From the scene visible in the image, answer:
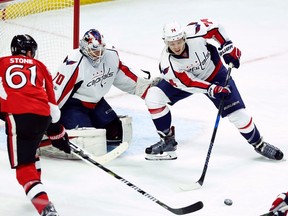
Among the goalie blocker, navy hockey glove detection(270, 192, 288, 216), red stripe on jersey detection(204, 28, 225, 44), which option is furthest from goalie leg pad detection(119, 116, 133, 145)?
navy hockey glove detection(270, 192, 288, 216)

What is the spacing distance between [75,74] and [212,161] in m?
0.83

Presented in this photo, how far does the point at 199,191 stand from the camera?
12.8 feet

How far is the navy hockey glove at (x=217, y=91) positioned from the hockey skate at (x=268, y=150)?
1.14ft

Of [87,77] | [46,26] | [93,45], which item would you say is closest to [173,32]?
[93,45]

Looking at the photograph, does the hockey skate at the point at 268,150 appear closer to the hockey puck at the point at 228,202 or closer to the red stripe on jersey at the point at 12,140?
the hockey puck at the point at 228,202

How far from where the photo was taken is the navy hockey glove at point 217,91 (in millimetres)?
4152

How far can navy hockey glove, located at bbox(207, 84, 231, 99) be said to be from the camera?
163 inches

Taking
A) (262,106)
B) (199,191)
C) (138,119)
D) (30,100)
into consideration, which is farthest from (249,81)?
(30,100)

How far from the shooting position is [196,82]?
423 cm

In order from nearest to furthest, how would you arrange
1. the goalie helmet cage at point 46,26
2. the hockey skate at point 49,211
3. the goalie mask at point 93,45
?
the hockey skate at point 49,211 < the goalie mask at point 93,45 < the goalie helmet cage at point 46,26

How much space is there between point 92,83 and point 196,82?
21.2 inches

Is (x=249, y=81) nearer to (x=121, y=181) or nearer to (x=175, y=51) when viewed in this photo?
(x=175, y=51)

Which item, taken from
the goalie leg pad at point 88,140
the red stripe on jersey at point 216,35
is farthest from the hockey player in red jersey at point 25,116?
the red stripe on jersey at point 216,35

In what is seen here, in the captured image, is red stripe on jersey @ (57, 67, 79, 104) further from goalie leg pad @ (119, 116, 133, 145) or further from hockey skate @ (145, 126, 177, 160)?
hockey skate @ (145, 126, 177, 160)
